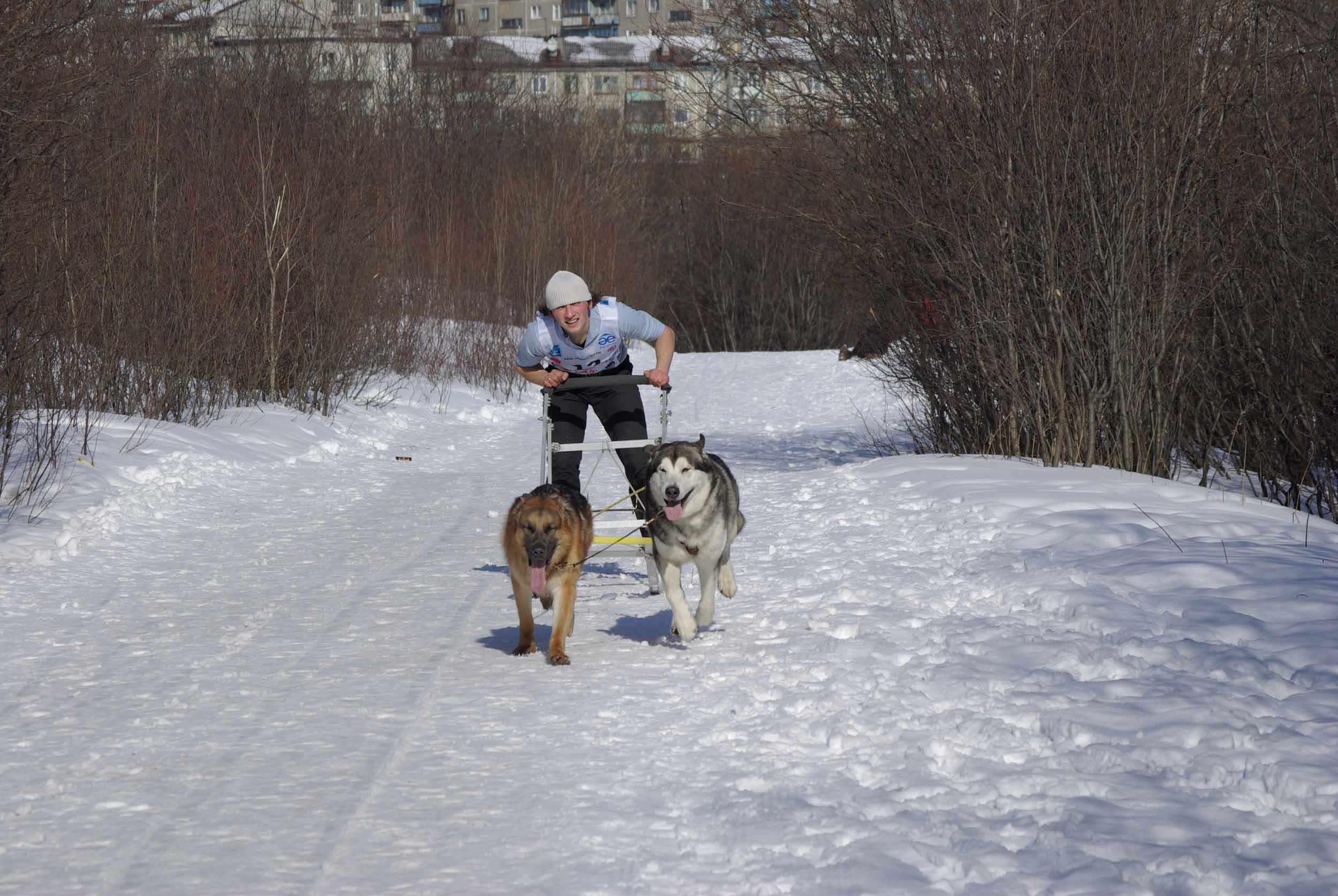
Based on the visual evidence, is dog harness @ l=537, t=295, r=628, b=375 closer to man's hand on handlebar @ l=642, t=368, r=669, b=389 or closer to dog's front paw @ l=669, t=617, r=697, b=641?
man's hand on handlebar @ l=642, t=368, r=669, b=389

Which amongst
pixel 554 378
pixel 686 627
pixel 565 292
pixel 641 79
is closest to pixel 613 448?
pixel 554 378

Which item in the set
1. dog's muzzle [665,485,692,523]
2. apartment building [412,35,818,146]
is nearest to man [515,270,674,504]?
dog's muzzle [665,485,692,523]

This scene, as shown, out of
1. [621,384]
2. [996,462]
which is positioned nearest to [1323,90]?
[996,462]

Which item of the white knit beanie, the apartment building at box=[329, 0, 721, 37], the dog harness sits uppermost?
the apartment building at box=[329, 0, 721, 37]

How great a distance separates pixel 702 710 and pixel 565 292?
319 cm

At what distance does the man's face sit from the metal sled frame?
29 cm

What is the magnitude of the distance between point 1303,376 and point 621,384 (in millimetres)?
4947

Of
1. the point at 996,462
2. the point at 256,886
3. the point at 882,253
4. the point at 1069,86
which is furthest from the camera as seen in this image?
the point at 882,253

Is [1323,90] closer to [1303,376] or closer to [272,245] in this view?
[1303,376]

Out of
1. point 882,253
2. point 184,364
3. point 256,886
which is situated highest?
point 882,253

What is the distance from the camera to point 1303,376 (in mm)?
9477

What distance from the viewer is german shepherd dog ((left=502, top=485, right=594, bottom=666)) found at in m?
6.11

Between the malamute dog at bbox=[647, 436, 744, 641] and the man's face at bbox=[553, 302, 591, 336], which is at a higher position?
the man's face at bbox=[553, 302, 591, 336]

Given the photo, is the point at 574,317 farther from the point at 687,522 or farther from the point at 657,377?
the point at 687,522
